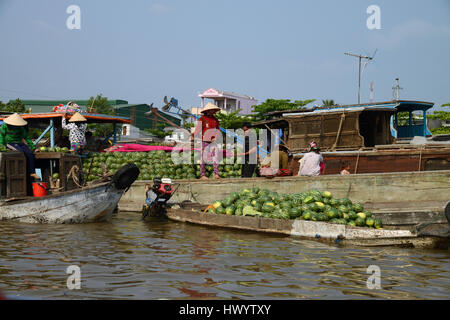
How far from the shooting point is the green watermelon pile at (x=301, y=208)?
7.88m

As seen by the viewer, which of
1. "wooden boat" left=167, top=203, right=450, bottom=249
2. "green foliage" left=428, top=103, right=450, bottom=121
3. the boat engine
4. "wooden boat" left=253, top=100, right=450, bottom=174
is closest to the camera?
"wooden boat" left=167, top=203, right=450, bottom=249

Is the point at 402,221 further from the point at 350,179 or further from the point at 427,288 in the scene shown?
the point at 427,288

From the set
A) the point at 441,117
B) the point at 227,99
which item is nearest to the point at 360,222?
the point at 441,117

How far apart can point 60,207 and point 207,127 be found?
4.45 metres

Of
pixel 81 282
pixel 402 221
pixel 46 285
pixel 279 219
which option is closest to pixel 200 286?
pixel 81 282

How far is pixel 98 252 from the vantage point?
6.60m

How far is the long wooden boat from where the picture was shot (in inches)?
381

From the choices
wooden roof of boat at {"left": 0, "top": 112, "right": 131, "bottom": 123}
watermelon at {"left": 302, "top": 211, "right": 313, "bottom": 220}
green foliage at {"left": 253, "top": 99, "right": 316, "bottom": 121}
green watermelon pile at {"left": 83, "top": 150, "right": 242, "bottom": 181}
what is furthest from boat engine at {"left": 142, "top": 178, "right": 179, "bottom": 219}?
green foliage at {"left": 253, "top": 99, "right": 316, "bottom": 121}

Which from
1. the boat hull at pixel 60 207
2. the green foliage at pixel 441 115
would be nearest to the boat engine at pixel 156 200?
the boat hull at pixel 60 207

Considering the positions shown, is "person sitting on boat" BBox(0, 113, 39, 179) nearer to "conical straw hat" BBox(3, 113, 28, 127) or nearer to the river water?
"conical straw hat" BBox(3, 113, 28, 127)

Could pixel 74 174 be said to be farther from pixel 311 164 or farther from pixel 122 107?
pixel 122 107

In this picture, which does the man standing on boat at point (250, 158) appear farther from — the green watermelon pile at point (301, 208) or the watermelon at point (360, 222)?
the watermelon at point (360, 222)

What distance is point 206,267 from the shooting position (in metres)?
5.69

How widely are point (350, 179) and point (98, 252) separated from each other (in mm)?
6061
